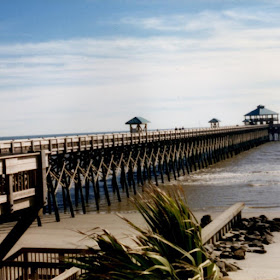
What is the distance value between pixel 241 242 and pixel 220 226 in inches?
26.6

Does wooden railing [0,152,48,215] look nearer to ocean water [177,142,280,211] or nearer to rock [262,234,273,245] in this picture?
rock [262,234,273,245]

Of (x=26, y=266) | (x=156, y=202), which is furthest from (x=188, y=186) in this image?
(x=156, y=202)

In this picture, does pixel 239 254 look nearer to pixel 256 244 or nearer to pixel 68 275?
pixel 256 244

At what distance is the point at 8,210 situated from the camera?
6277 mm

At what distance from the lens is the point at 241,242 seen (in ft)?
38.4

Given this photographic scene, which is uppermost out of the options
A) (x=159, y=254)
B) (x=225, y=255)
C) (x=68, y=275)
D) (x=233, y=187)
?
(x=159, y=254)

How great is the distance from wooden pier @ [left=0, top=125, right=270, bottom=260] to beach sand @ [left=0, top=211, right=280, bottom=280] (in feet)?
2.90

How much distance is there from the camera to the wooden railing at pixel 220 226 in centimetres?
1079

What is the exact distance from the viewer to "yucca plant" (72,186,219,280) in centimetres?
426

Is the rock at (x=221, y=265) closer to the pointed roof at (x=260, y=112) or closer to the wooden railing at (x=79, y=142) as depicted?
the wooden railing at (x=79, y=142)

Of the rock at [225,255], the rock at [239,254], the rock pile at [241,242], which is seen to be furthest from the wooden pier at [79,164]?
the rock at [239,254]

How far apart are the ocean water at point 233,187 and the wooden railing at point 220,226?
909 centimetres

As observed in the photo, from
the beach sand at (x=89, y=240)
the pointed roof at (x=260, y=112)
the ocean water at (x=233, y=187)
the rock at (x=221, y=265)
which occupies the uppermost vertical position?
the pointed roof at (x=260, y=112)

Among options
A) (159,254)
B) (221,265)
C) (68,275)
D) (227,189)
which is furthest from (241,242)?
(227,189)
